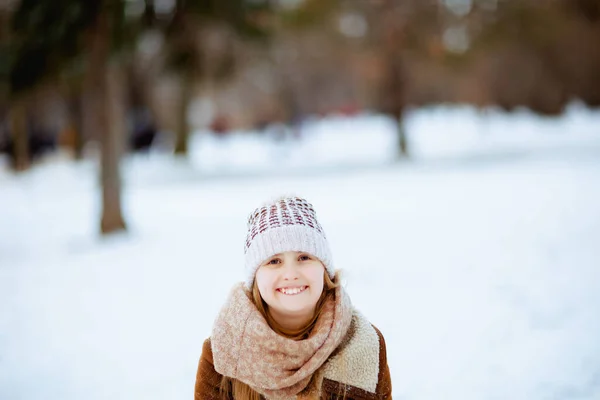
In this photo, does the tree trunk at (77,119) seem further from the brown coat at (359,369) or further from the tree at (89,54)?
the brown coat at (359,369)

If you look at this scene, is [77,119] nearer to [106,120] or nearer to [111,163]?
[106,120]

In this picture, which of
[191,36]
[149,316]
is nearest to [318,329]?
[149,316]

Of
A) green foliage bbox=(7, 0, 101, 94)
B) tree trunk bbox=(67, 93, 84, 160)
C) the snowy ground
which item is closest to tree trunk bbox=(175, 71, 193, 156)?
tree trunk bbox=(67, 93, 84, 160)

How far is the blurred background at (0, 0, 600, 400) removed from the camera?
135 inches

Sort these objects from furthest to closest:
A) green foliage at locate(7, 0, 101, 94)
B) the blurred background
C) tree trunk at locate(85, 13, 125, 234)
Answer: tree trunk at locate(85, 13, 125, 234)
green foliage at locate(7, 0, 101, 94)
the blurred background

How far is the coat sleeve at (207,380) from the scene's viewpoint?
191cm

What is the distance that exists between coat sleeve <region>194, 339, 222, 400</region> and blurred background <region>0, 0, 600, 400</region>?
2.31 feet

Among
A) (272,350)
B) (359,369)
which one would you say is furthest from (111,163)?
(359,369)

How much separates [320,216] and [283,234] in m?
6.03

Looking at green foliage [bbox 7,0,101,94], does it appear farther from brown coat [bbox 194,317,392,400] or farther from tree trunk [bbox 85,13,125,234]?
brown coat [bbox 194,317,392,400]

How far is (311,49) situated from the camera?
1080 inches

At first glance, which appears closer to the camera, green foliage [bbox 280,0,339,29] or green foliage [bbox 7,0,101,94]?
green foliage [bbox 7,0,101,94]

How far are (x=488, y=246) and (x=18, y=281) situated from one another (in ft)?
17.3

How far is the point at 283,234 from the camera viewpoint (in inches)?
74.5
